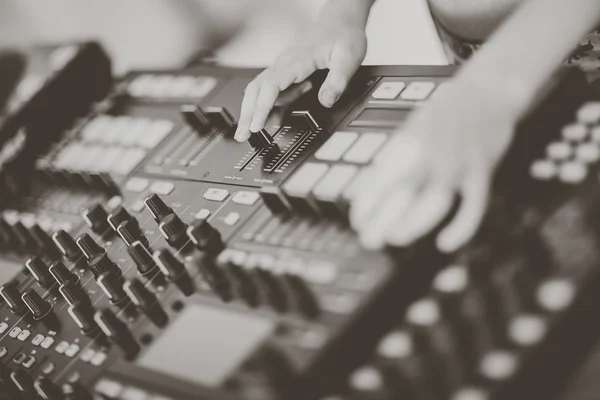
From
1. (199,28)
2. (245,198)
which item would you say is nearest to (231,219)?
(245,198)

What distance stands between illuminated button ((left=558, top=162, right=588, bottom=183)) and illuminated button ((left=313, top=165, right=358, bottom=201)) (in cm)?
22

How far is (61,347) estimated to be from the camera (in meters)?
0.85

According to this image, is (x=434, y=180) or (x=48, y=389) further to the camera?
(x=48, y=389)

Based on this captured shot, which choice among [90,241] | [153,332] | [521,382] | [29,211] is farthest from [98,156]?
[521,382]

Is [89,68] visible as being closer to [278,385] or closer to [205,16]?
[205,16]

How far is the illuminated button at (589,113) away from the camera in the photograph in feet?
2.23

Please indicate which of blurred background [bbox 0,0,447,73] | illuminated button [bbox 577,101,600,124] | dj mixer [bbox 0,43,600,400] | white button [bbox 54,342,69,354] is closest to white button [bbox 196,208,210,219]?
dj mixer [bbox 0,43,600,400]

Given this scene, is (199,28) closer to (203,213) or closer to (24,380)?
(203,213)

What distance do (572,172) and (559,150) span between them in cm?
4

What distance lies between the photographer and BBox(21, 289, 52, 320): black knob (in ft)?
2.98

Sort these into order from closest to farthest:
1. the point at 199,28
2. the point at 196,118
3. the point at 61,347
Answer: the point at 61,347, the point at 196,118, the point at 199,28

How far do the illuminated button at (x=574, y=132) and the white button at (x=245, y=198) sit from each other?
0.37 meters

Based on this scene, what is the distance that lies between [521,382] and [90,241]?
2.13ft

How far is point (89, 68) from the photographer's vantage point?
1.46 m
